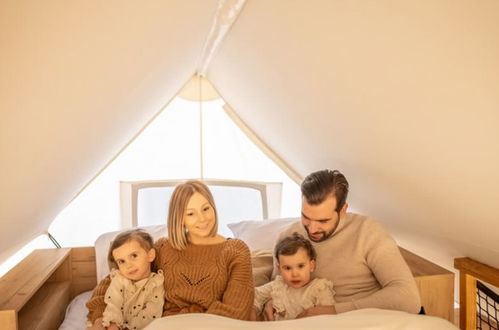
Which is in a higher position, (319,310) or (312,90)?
(312,90)

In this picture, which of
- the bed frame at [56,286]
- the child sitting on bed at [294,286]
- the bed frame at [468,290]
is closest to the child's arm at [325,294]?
the child sitting on bed at [294,286]

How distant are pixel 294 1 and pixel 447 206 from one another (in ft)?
3.11

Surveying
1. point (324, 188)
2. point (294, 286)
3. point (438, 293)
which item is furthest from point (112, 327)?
point (438, 293)

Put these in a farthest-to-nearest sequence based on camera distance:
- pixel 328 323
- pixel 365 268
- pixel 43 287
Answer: pixel 43 287 < pixel 365 268 < pixel 328 323

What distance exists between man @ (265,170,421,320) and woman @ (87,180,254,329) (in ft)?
0.80

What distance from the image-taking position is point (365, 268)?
145cm

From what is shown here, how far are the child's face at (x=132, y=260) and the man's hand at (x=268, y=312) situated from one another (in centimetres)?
47

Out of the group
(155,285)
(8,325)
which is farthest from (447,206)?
(8,325)

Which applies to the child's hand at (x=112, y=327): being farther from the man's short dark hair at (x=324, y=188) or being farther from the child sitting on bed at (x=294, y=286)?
the man's short dark hair at (x=324, y=188)

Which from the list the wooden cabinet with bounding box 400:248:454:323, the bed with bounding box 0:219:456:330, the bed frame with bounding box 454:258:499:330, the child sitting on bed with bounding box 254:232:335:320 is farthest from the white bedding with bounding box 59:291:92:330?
the bed frame with bounding box 454:258:499:330

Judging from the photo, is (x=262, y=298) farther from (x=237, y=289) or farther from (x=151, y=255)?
(x=151, y=255)

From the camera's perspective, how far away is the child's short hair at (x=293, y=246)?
57.2 inches

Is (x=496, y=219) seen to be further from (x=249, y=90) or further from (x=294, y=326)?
(x=249, y=90)

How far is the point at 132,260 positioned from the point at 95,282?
968 millimetres
